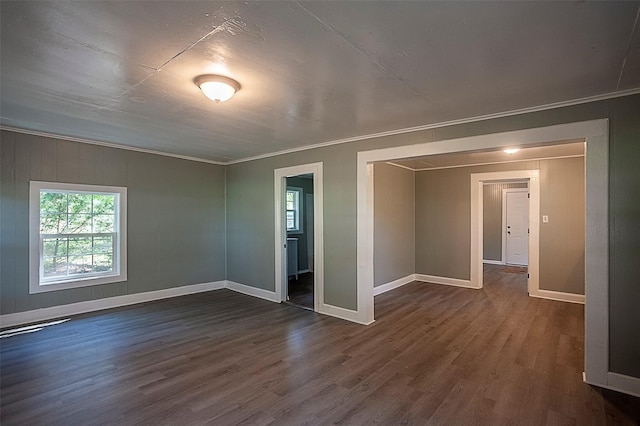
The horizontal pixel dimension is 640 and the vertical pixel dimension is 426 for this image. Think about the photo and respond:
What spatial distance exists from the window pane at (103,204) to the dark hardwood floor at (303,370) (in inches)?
59.4

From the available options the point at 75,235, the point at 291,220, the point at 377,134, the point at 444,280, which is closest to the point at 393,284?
the point at 444,280

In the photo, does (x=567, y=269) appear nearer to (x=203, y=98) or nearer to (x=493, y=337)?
(x=493, y=337)

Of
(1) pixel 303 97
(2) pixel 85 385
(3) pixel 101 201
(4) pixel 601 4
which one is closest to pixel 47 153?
(3) pixel 101 201

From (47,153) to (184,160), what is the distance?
192 centimetres

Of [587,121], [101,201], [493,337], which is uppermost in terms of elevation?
[587,121]

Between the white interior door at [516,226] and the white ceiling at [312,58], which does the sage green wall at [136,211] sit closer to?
the white ceiling at [312,58]

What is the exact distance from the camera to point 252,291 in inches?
229

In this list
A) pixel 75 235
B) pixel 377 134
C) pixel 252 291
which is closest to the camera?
pixel 377 134

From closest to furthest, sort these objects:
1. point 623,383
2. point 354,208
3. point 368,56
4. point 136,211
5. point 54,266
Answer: point 368,56
point 623,383
point 354,208
point 54,266
point 136,211

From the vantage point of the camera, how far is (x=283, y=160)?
5289 millimetres

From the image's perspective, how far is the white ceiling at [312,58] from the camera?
65.3 inches

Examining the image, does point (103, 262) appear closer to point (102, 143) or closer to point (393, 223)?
point (102, 143)

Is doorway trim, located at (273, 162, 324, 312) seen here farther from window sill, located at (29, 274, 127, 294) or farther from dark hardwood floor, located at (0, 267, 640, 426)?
window sill, located at (29, 274, 127, 294)

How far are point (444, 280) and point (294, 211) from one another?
11.9ft
